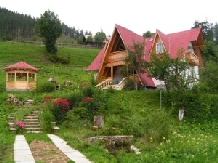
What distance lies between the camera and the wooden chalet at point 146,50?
24.3 metres

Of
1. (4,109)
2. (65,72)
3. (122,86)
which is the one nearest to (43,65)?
(65,72)

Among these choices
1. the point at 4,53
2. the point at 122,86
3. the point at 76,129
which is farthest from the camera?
the point at 4,53

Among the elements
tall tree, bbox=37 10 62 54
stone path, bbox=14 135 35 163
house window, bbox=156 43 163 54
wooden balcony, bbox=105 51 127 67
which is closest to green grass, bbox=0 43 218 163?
stone path, bbox=14 135 35 163

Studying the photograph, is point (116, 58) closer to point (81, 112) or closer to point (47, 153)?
point (81, 112)

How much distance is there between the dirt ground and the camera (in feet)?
25.3

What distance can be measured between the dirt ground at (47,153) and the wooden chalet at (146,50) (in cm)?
1401

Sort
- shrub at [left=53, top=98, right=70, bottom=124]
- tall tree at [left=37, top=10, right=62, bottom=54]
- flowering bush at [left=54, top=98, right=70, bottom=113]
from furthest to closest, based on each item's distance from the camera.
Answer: tall tree at [left=37, top=10, right=62, bottom=54] < flowering bush at [left=54, top=98, right=70, bottom=113] < shrub at [left=53, top=98, right=70, bottom=124]

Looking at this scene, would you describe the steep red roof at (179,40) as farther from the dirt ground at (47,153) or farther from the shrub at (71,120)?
the dirt ground at (47,153)

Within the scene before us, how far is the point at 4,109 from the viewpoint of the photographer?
17781 mm

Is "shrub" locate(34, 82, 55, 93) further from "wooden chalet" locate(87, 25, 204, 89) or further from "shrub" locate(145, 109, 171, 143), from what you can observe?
"shrub" locate(145, 109, 171, 143)

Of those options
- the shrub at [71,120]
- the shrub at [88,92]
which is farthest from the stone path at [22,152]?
the shrub at [88,92]

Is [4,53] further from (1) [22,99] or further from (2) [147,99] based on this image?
→ (2) [147,99]

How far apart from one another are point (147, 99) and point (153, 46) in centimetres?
715

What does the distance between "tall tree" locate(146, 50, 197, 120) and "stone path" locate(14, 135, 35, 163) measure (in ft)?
35.3
